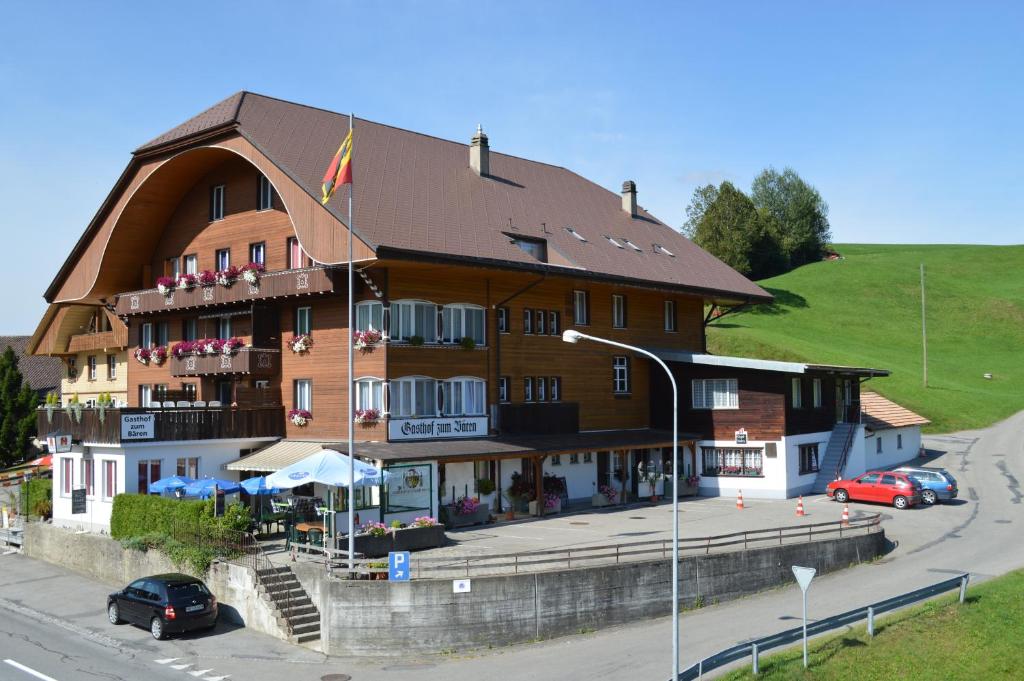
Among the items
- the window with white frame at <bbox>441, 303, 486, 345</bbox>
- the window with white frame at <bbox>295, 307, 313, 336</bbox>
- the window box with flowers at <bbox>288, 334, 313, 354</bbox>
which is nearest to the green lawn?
the window with white frame at <bbox>441, 303, 486, 345</bbox>

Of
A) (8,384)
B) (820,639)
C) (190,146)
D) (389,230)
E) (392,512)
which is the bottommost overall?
(820,639)

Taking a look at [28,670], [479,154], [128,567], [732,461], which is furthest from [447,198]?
[28,670]

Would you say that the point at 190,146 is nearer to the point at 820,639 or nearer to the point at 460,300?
the point at 460,300

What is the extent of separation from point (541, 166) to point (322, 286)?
19.7 m

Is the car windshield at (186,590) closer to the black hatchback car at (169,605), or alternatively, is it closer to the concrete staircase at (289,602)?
the black hatchback car at (169,605)

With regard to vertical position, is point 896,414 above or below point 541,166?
below

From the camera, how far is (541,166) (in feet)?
168

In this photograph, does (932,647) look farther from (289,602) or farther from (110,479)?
(110,479)

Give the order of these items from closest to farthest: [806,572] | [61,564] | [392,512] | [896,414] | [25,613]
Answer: [806,572]
[25,613]
[392,512]
[61,564]
[896,414]

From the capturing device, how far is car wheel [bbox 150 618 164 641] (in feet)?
85.2

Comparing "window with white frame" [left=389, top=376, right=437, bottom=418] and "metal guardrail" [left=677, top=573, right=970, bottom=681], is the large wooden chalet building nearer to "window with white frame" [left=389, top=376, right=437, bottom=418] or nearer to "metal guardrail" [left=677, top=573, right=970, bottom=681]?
"window with white frame" [left=389, top=376, right=437, bottom=418]

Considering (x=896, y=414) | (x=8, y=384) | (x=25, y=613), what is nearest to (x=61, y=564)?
(x=25, y=613)

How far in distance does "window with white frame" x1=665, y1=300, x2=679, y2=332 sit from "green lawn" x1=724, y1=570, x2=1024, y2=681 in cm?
2220

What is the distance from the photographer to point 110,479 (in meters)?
35.3
